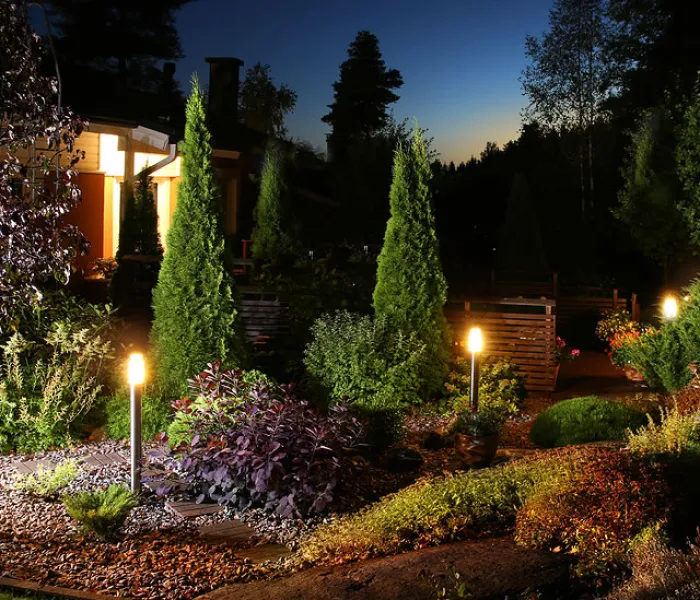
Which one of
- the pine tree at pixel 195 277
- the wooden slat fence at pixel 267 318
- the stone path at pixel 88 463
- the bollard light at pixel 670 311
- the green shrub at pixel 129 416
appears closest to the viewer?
the stone path at pixel 88 463

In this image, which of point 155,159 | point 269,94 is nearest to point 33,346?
point 155,159

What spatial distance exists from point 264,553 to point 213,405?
6.09 ft

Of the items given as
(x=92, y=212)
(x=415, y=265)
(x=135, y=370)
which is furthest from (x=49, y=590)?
(x=92, y=212)

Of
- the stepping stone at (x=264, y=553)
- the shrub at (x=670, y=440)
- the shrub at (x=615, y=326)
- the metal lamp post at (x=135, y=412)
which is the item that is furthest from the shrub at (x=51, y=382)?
the shrub at (x=615, y=326)

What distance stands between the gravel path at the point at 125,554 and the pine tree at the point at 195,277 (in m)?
2.80

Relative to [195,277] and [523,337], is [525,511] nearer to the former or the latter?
[195,277]

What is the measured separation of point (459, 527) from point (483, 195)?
2507cm

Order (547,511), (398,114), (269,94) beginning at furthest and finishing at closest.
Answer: (269,94)
(398,114)
(547,511)

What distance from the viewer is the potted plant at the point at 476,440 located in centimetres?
721

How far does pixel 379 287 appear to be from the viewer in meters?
10.6

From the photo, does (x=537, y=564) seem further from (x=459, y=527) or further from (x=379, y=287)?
(x=379, y=287)

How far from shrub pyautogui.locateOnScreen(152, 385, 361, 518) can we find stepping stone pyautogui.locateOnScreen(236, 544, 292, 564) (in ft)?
1.54

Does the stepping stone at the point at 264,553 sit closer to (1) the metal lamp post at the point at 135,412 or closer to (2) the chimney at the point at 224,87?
(1) the metal lamp post at the point at 135,412

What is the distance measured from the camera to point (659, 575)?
3.78 meters
